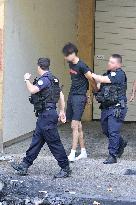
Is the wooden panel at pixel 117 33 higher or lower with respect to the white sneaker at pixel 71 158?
higher

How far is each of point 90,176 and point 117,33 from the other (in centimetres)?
658

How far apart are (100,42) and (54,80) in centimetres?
641

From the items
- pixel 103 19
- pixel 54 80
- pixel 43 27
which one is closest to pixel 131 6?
pixel 103 19

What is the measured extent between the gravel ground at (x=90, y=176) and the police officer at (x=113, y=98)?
390 millimetres

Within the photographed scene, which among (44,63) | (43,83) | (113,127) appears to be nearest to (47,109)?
(43,83)

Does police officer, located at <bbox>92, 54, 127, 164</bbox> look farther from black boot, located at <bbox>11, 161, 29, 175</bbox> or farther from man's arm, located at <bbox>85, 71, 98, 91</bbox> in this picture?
black boot, located at <bbox>11, 161, 29, 175</bbox>

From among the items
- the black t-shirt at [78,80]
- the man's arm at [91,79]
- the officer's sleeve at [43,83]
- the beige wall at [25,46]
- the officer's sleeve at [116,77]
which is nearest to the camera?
the officer's sleeve at [43,83]

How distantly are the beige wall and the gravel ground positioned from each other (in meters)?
0.60

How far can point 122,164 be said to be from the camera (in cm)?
859

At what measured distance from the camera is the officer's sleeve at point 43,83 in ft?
24.6

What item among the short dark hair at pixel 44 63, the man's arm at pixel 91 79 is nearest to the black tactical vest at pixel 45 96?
the short dark hair at pixel 44 63

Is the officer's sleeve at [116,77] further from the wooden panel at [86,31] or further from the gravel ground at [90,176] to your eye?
the wooden panel at [86,31]

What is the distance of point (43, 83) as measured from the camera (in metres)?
7.52

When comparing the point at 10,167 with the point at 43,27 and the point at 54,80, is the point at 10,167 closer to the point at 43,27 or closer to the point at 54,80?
the point at 54,80
